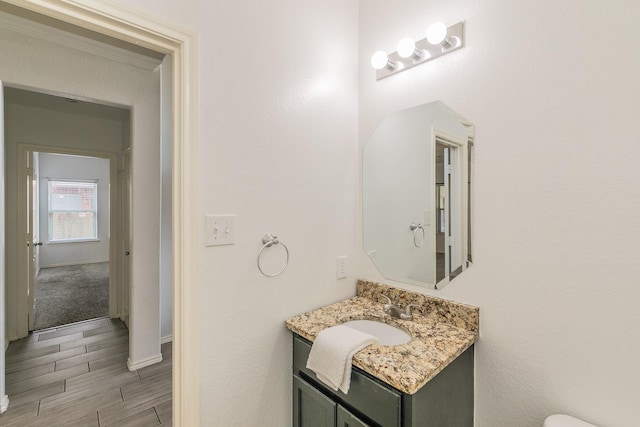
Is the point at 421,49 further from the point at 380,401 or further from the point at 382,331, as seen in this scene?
the point at 380,401

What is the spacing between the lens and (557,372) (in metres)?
1.00

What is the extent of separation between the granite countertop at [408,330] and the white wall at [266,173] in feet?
0.38

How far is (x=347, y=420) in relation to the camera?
1.04 meters

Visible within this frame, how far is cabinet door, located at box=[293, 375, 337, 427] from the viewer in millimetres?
1119

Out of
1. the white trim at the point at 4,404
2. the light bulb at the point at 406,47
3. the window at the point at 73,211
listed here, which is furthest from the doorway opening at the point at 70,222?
the light bulb at the point at 406,47

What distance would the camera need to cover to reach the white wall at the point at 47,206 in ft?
19.3

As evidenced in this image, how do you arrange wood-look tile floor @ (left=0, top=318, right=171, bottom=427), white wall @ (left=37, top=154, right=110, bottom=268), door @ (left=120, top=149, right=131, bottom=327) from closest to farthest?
wood-look tile floor @ (left=0, top=318, right=171, bottom=427), door @ (left=120, top=149, right=131, bottom=327), white wall @ (left=37, top=154, right=110, bottom=268)

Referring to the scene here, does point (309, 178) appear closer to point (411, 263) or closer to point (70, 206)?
point (411, 263)

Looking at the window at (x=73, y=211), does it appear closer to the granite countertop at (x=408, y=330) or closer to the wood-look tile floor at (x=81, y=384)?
the wood-look tile floor at (x=81, y=384)

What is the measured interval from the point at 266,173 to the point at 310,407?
1019mm

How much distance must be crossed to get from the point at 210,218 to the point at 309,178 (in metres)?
0.53

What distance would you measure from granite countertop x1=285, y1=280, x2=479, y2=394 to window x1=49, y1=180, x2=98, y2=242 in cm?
724

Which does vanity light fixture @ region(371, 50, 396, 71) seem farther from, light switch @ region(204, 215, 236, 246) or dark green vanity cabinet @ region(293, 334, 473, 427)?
dark green vanity cabinet @ region(293, 334, 473, 427)

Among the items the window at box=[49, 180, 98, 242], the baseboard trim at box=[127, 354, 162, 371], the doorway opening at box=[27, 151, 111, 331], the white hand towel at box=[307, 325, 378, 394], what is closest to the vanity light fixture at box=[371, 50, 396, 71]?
the white hand towel at box=[307, 325, 378, 394]
